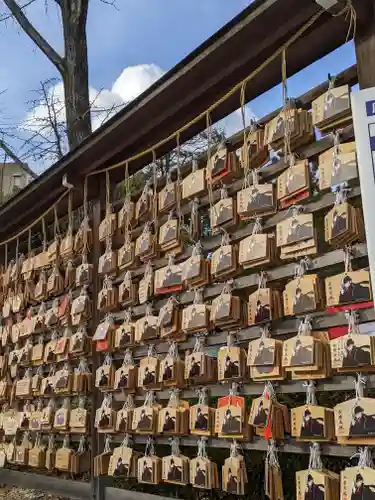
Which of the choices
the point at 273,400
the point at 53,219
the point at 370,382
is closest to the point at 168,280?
the point at 273,400

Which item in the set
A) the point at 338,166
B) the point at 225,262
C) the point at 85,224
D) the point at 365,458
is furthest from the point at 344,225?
the point at 85,224

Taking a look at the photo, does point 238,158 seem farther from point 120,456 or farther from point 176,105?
point 120,456

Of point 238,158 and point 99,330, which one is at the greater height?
point 238,158

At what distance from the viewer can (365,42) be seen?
215 centimetres

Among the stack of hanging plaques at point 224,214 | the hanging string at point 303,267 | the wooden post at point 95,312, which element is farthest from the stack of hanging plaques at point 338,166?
the wooden post at point 95,312

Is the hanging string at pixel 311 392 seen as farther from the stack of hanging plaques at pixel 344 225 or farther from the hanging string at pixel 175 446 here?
the hanging string at pixel 175 446

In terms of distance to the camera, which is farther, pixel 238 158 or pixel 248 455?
pixel 248 455

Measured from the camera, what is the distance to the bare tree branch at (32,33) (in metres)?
7.52

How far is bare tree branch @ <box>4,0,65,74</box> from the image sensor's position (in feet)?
24.7

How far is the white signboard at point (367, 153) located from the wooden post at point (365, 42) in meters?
0.51

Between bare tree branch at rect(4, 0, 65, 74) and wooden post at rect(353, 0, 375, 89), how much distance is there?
5963 mm

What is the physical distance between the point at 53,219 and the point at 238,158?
7.14 feet

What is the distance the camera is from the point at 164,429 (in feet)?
9.11

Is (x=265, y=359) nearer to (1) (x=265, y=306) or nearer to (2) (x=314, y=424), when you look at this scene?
(1) (x=265, y=306)
